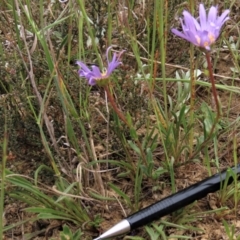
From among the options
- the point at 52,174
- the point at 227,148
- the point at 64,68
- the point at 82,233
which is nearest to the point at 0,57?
the point at 64,68

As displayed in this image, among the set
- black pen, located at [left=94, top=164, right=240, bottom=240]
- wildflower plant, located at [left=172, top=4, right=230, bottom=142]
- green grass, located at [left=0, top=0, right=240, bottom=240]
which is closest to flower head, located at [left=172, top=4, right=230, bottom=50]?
wildflower plant, located at [left=172, top=4, right=230, bottom=142]

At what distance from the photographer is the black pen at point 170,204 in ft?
3.24

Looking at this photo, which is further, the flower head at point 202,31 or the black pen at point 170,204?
the black pen at point 170,204

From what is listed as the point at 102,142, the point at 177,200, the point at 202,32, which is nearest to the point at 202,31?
the point at 202,32

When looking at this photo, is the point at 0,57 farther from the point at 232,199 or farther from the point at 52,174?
the point at 232,199

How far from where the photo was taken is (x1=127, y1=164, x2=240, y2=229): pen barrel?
101cm

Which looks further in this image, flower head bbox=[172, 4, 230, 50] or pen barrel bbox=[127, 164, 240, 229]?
pen barrel bbox=[127, 164, 240, 229]

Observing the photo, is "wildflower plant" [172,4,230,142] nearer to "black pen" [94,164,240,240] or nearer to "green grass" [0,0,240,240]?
"green grass" [0,0,240,240]

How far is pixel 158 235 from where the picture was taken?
1017 mm

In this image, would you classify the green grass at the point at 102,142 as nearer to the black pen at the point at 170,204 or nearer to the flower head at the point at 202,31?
the black pen at the point at 170,204

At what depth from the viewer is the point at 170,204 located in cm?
103

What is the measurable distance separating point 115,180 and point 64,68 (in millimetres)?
303

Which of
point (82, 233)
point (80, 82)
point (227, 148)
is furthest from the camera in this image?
point (227, 148)

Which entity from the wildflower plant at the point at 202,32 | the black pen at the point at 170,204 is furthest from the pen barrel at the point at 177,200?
the wildflower plant at the point at 202,32
